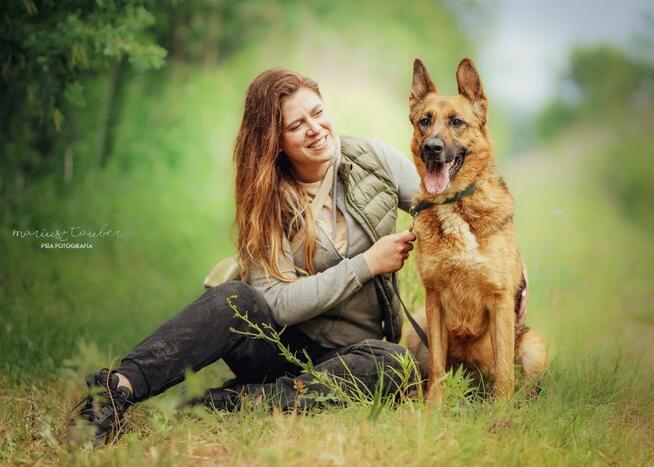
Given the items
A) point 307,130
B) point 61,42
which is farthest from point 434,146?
point 61,42

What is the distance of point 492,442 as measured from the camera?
236 centimetres

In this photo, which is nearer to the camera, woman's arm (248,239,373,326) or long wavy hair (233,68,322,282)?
woman's arm (248,239,373,326)

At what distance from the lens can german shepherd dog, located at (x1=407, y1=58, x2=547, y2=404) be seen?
110 inches

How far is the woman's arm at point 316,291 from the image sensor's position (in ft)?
9.66

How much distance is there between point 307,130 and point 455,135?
0.67m

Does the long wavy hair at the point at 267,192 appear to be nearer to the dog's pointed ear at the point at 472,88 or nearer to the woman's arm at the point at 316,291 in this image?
the woman's arm at the point at 316,291

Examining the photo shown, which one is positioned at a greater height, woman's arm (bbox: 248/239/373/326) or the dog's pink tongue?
the dog's pink tongue

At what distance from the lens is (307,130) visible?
3092mm

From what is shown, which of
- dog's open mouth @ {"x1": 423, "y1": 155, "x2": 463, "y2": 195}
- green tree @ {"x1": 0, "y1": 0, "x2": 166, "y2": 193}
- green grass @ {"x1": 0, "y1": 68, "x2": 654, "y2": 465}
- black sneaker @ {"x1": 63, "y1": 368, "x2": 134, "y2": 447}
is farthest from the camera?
green tree @ {"x1": 0, "y1": 0, "x2": 166, "y2": 193}

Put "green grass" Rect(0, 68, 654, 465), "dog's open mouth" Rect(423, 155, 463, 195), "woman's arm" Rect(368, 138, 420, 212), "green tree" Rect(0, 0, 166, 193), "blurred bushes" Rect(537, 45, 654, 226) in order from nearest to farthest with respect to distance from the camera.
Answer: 1. "green grass" Rect(0, 68, 654, 465)
2. "dog's open mouth" Rect(423, 155, 463, 195)
3. "woman's arm" Rect(368, 138, 420, 212)
4. "green tree" Rect(0, 0, 166, 193)
5. "blurred bushes" Rect(537, 45, 654, 226)

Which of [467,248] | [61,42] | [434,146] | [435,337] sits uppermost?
[61,42]

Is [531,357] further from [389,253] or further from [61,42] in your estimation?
[61,42]

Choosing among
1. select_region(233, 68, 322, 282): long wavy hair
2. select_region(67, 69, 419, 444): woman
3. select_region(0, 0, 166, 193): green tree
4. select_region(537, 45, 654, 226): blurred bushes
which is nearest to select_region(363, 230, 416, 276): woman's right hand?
select_region(67, 69, 419, 444): woman

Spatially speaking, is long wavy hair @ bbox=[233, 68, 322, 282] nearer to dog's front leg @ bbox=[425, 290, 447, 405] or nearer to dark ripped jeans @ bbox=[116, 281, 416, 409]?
dark ripped jeans @ bbox=[116, 281, 416, 409]
